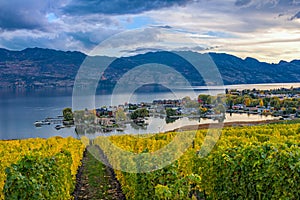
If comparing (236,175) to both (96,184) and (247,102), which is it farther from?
(247,102)

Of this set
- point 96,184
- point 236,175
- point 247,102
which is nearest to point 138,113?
point 96,184

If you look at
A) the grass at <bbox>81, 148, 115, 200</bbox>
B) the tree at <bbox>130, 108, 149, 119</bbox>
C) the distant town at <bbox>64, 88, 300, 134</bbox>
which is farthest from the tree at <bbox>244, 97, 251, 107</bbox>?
the grass at <bbox>81, 148, 115, 200</bbox>

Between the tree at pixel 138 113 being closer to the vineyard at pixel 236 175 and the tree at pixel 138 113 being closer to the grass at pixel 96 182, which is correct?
the grass at pixel 96 182

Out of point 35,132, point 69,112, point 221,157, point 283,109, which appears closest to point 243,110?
point 283,109

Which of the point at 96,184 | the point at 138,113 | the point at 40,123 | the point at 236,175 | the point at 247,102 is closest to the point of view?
the point at 236,175

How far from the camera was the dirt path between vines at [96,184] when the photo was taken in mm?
11703

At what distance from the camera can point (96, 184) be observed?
1354 centimetres

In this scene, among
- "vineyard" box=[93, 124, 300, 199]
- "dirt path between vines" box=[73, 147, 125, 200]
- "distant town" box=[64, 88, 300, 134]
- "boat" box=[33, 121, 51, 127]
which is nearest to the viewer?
"vineyard" box=[93, 124, 300, 199]

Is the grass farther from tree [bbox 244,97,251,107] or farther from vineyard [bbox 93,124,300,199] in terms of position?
tree [bbox 244,97,251,107]

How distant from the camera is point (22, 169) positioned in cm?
728

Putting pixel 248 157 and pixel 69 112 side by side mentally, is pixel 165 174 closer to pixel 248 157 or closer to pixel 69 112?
pixel 248 157

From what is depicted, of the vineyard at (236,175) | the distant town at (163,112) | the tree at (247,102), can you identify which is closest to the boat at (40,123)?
the distant town at (163,112)

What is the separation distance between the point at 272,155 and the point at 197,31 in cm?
1374

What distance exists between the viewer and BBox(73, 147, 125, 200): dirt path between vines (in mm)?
11703
